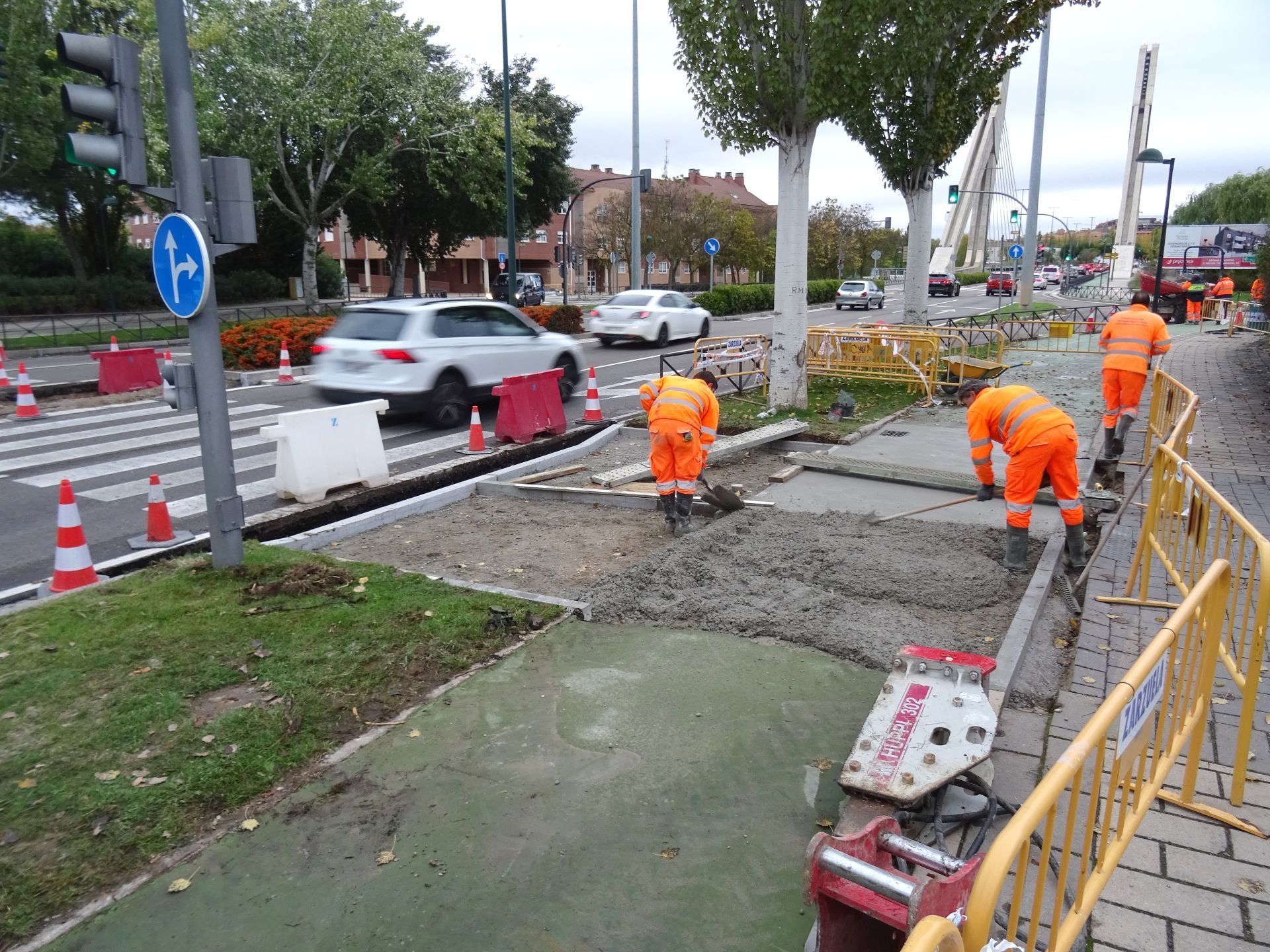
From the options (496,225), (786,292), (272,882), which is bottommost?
(272,882)

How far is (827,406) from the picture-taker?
44.3 feet

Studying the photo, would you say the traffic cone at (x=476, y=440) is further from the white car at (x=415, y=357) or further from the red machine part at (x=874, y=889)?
the red machine part at (x=874, y=889)

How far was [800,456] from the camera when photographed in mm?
9984

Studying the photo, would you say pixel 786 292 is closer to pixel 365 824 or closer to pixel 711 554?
pixel 711 554

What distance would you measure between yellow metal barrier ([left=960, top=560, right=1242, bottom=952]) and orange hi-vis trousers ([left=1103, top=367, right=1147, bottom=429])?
756 cm

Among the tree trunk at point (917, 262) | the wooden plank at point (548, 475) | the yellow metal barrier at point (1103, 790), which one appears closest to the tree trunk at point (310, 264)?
the tree trunk at point (917, 262)

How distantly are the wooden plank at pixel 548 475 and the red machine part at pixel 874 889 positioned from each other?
21.3 ft

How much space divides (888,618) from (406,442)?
7652mm

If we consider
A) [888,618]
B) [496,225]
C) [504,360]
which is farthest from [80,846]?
[496,225]

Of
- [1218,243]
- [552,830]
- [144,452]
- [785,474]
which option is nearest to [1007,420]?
[785,474]

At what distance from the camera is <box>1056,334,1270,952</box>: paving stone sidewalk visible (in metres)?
2.81

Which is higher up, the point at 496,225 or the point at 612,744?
the point at 496,225

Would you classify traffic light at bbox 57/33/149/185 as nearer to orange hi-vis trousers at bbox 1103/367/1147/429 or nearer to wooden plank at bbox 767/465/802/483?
wooden plank at bbox 767/465/802/483

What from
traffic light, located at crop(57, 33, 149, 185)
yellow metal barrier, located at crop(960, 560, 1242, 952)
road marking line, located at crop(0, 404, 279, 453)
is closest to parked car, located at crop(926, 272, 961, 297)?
road marking line, located at crop(0, 404, 279, 453)
